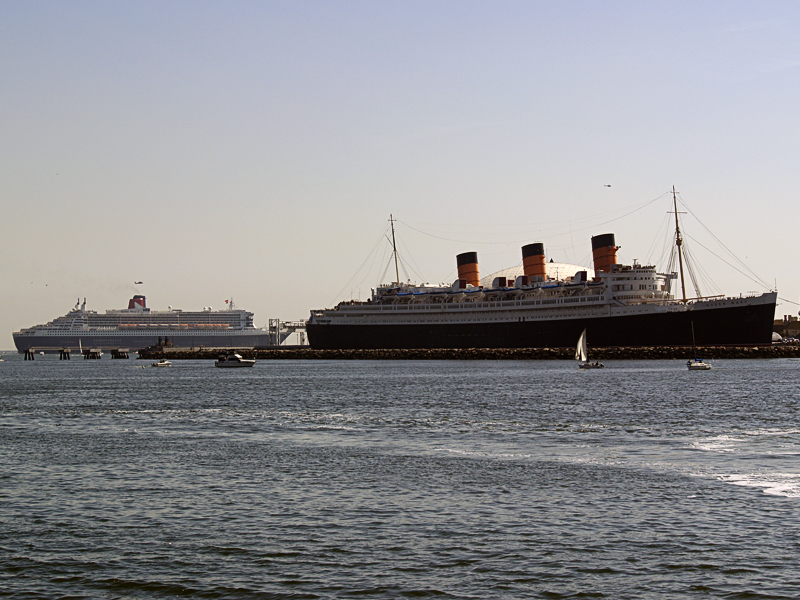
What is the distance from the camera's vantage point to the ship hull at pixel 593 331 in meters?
88.6

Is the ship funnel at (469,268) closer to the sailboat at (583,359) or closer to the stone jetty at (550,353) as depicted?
the stone jetty at (550,353)

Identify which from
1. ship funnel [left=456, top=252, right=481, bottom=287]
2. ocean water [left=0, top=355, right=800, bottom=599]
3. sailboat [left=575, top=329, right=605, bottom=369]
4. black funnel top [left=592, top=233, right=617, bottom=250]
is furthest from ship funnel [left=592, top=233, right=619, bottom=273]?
ocean water [left=0, top=355, right=800, bottom=599]

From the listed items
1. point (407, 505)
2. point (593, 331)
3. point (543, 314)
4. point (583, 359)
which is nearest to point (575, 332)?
point (593, 331)

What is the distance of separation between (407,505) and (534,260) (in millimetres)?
96616

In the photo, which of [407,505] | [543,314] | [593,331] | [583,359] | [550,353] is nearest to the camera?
[407,505]

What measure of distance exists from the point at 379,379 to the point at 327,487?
4385cm

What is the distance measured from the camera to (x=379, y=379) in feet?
201

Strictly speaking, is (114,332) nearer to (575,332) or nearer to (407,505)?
(575,332)

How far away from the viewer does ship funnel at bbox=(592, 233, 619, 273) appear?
336ft

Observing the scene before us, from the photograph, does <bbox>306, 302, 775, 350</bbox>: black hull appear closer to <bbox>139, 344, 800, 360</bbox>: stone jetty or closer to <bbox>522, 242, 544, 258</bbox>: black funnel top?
<bbox>139, 344, 800, 360</bbox>: stone jetty

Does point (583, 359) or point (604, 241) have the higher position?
point (604, 241)

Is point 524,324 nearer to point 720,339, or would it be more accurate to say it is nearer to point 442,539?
point 720,339

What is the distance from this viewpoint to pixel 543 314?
102938 millimetres

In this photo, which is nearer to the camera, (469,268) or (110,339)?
(469,268)
